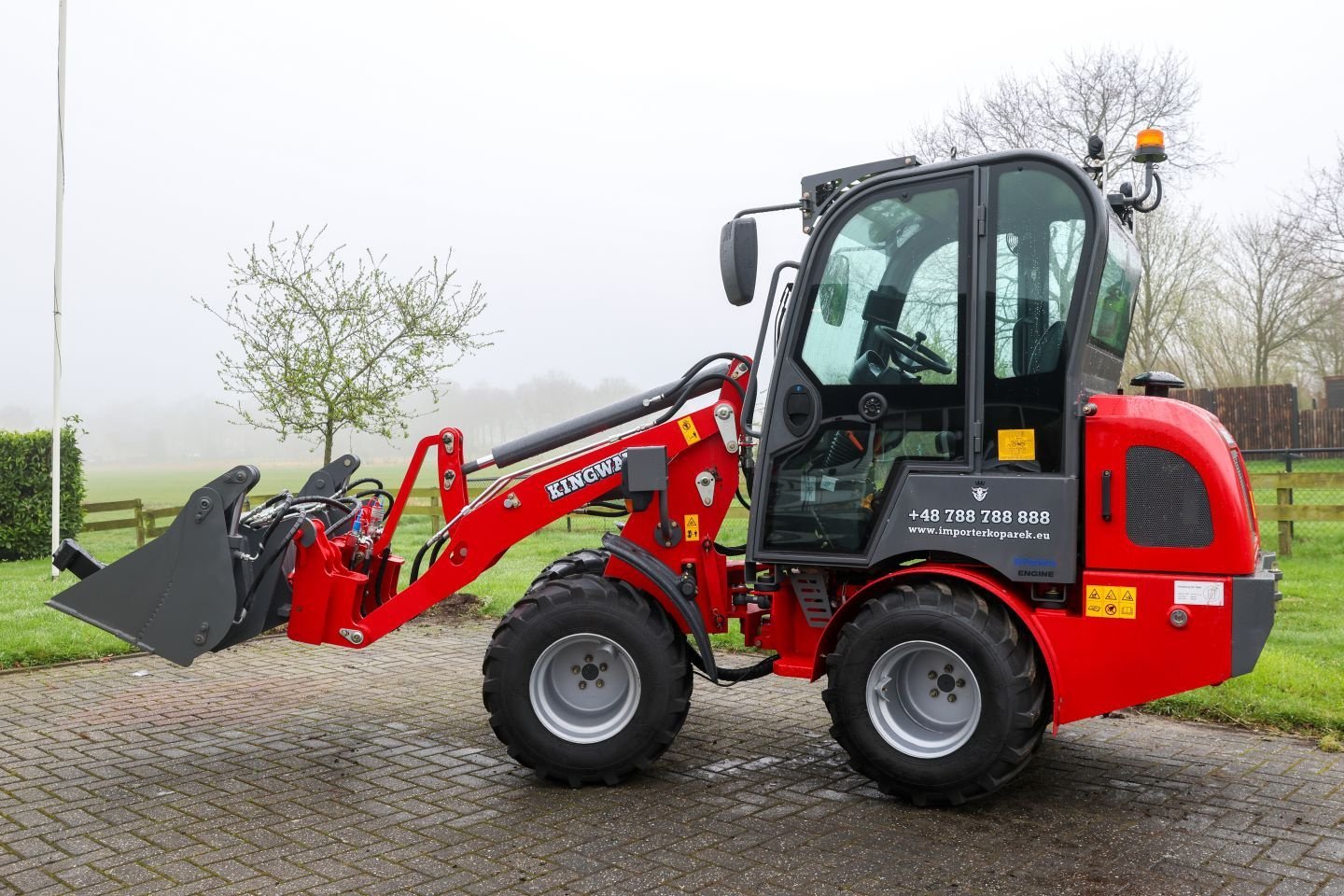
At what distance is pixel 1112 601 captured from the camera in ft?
16.0

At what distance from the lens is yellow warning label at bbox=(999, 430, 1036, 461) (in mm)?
4969

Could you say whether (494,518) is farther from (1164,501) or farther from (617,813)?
(1164,501)

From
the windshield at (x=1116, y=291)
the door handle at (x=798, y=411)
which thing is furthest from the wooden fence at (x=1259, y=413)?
the door handle at (x=798, y=411)

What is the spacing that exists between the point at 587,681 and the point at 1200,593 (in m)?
2.70

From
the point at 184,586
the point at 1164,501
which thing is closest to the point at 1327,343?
the point at 1164,501

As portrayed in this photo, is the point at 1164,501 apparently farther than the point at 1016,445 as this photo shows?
No

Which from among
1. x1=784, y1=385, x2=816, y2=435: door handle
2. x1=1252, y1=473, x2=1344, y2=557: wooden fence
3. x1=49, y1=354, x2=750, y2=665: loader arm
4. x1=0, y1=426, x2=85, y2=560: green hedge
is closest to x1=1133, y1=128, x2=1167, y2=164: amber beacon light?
x1=784, y1=385, x2=816, y2=435: door handle

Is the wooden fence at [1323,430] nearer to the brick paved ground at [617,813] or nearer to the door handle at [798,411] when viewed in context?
the brick paved ground at [617,813]

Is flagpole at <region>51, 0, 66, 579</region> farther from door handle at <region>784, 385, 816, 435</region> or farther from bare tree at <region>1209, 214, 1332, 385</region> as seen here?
bare tree at <region>1209, 214, 1332, 385</region>

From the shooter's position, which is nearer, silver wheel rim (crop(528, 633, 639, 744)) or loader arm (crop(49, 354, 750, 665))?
silver wheel rim (crop(528, 633, 639, 744))

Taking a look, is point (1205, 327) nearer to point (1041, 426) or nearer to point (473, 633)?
point (473, 633)

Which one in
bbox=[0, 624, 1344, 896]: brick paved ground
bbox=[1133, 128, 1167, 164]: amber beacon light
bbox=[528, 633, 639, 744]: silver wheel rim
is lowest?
bbox=[0, 624, 1344, 896]: brick paved ground

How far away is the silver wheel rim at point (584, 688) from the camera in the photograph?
550 cm

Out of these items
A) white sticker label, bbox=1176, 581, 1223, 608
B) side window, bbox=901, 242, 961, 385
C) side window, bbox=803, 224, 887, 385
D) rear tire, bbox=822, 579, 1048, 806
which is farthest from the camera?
side window, bbox=803, 224, 887, 385
